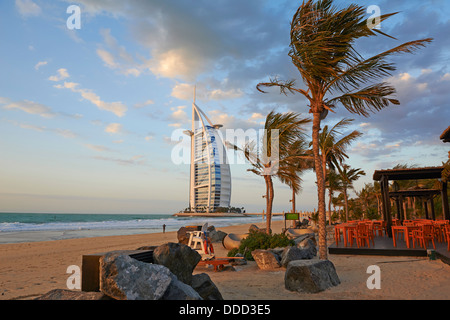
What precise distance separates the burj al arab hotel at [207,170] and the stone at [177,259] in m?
109

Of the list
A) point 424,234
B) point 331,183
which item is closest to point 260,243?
point 424,234

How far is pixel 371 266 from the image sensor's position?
Result: 7.85 metres

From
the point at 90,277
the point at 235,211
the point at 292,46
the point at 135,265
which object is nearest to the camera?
the point at 135,265

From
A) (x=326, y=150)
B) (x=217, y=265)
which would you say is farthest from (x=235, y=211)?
(x=217, y=265)

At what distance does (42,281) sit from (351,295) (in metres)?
7.44

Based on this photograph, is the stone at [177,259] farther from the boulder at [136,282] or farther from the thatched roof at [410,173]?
the thatched roof at [410,173]

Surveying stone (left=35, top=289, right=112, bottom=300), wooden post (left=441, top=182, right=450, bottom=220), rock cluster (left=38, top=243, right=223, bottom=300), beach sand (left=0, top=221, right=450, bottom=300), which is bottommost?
beach sand (left=0, top=221, right=450, bottom=300)

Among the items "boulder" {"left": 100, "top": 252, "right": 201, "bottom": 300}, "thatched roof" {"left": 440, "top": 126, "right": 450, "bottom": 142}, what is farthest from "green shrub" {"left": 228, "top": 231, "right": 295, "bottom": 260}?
"boulder" {"left": 100, "top": 252, "right": 201, "bottom": 300}

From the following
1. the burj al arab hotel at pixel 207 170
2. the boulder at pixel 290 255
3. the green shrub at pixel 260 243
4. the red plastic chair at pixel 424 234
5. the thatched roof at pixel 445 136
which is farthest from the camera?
the burj al arab hotel at pixel 207 170

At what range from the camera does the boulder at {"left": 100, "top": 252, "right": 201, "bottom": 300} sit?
139 inches

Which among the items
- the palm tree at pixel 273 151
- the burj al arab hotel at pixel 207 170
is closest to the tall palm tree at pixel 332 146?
the palm tree at pixel 273 151

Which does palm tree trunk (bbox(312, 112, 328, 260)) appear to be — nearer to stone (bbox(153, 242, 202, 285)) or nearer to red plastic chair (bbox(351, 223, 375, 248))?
red plastic chair (bbox(351, 223, 375, 248))

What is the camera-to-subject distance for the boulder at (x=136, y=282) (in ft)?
11.6
